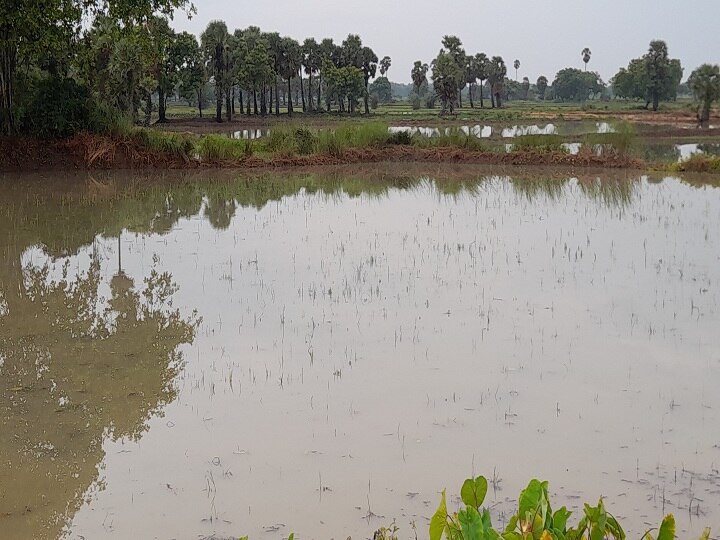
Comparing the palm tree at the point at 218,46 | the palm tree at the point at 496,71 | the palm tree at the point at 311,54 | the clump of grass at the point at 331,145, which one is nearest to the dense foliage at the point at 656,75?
the palm tree at the point at 496,71

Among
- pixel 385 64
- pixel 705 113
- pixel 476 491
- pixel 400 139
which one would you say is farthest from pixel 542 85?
Result: pixel 476 491

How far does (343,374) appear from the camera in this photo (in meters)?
5.19

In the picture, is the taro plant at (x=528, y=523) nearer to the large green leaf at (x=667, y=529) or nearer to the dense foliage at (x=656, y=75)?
the large green leaf at (x=667, y=529)

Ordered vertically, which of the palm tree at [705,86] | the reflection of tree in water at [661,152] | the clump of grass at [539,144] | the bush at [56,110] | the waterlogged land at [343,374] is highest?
the palm tree at [705,86]

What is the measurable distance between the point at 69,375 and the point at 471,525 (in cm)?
379

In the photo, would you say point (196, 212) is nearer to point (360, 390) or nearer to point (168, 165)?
point (168, 165)

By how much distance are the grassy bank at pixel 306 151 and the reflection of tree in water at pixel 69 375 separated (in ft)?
30.8

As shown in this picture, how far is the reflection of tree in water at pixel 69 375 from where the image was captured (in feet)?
11.9

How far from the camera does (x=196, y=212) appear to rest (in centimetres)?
1251

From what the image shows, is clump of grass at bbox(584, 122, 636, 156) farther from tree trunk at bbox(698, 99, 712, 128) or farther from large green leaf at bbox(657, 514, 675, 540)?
tree trunk at bbox(698, 99, 712, 128)

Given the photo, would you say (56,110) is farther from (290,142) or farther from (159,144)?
(290,142)

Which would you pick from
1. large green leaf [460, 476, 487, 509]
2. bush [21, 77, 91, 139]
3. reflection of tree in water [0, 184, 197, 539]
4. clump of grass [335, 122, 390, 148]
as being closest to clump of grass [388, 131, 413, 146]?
clump of grass [335, 122, 390, 148]

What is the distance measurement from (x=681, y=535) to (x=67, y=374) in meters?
3.80

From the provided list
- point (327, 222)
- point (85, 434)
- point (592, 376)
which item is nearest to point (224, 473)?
point (85, 434)
